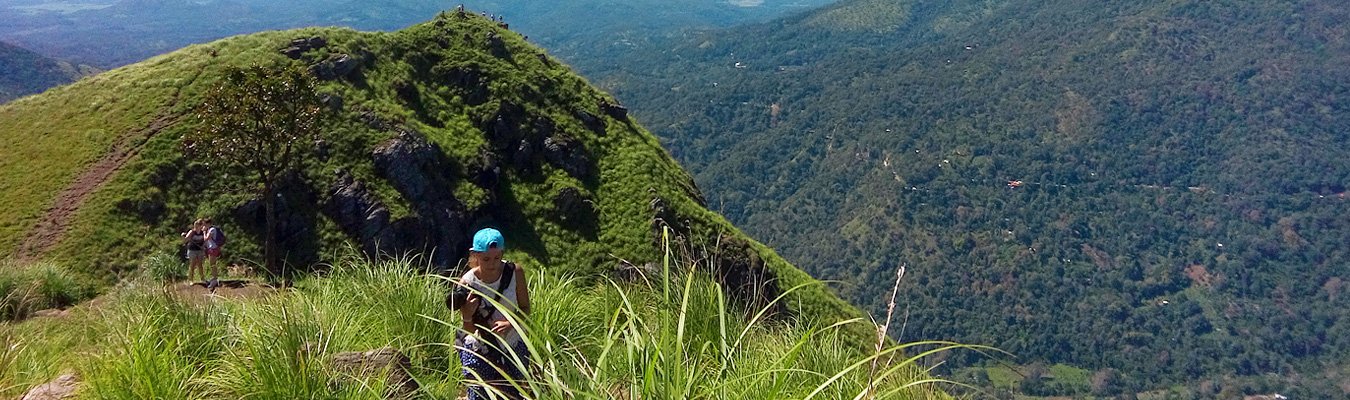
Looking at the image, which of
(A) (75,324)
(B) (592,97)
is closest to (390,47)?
(B) (592,97)

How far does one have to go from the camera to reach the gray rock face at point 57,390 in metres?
4.36

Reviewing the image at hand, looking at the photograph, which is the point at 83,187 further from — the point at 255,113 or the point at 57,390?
the point at 57,390

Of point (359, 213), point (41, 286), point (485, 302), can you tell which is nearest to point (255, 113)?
point (41, 286)

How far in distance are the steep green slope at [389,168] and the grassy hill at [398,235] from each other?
12 centimetres

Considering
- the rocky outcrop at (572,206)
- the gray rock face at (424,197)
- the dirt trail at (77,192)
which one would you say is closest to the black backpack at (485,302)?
the dirt trail at (77,192)

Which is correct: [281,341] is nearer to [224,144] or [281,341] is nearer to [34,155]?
[224,144]

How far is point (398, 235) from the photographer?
103ft

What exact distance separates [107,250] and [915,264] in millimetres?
146989

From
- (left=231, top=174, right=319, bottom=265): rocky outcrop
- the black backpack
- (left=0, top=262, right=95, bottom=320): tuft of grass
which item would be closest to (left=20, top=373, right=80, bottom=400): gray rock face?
the black backpack

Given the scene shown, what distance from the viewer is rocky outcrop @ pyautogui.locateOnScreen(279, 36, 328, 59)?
37312 mm

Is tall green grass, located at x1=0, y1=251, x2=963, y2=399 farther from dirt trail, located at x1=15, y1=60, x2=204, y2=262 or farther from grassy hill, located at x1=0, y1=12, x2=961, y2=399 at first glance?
dirt trail, located at x1=15, y1=60, x2=204, y2=262

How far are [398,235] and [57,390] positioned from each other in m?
28.4

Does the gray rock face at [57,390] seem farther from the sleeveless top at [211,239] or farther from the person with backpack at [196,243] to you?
the person with backpack at [196,243]

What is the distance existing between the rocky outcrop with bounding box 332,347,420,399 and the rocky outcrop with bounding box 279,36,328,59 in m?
38.0
